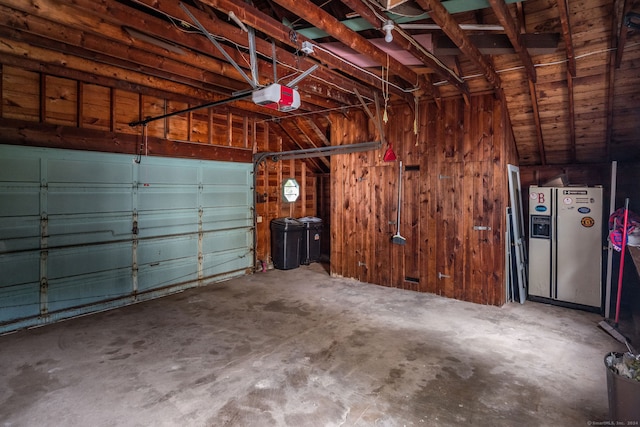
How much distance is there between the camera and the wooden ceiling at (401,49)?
264 cm

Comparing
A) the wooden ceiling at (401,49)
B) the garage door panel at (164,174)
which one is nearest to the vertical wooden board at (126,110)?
the wooden ceiling at (401,49)

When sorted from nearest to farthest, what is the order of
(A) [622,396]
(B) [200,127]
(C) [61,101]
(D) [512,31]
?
(A) [622,396]
(D) [512,31]
(C) [61,101]
(B) [200,127]

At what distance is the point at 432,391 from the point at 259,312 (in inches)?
91.1

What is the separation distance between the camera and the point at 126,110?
15.1 ft

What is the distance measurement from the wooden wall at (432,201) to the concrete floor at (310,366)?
68 cm

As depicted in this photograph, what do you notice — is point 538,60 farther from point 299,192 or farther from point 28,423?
point 28,423

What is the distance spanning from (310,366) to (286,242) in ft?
12.2

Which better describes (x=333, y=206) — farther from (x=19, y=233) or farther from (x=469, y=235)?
(x=19, y=233)

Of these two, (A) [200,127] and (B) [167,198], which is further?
(A) [200,127]

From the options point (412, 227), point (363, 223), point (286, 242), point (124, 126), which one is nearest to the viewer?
point (124, 126)

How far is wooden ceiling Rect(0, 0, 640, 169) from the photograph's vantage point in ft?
8.67

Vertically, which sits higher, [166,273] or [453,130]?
[453,130]

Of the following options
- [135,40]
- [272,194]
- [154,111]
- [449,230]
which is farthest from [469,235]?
[154,111]

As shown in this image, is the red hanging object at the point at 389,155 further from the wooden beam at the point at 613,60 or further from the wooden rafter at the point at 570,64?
the wooden beam at the point at 613,60
